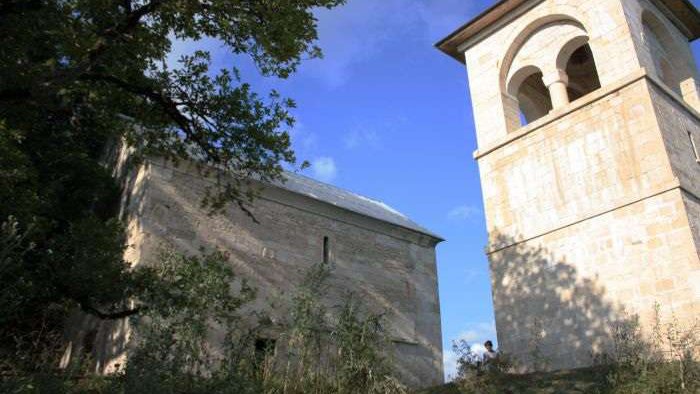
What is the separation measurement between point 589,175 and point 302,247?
7450 millimetres

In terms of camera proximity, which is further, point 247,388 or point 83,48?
point 83,48

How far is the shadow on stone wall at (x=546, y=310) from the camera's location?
33.7 feet

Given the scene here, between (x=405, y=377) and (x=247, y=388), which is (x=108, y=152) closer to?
(x=405, y=377)

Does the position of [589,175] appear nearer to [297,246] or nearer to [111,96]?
[297,246]

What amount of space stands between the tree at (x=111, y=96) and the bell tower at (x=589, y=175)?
19.0ft

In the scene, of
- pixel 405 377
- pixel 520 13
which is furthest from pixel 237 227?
pixel 520 13

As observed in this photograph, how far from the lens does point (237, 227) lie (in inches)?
543

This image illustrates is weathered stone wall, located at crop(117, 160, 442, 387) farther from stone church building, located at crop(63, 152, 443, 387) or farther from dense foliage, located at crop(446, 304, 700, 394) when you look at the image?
dense foliage, located at crop(446, 304, 700, 394)

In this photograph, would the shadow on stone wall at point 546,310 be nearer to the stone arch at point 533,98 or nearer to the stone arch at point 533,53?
the stone arch at point 533,53

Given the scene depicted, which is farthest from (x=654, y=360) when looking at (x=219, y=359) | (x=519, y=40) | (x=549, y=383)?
(x=519, y=40)

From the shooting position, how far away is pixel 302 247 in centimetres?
1491

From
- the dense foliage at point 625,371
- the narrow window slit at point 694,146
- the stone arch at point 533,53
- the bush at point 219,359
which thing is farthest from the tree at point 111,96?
the narrow window slit at point 694,146

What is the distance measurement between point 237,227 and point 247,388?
25.7 feet

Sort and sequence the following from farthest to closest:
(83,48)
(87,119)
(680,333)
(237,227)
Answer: (237,227), (87,119), (680,333), (83,48)
